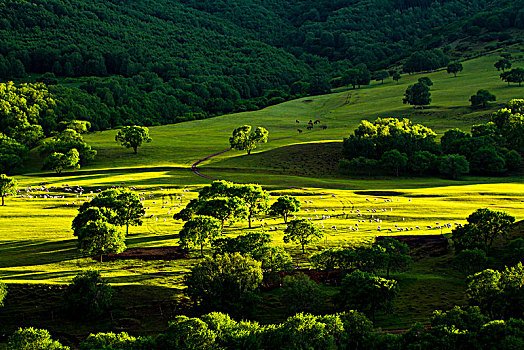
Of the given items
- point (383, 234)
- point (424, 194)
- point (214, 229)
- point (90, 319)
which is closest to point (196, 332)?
point (90, 319)

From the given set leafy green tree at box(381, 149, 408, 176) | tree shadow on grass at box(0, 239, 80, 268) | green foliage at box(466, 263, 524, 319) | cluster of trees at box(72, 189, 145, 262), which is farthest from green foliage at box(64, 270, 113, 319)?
leafy green tree at box(381, 149, 408, 176)

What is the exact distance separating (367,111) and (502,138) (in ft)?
229

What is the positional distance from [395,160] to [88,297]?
301 feet

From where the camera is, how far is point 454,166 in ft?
394

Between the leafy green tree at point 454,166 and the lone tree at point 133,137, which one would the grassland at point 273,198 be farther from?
the leafy green tree at point 454,166

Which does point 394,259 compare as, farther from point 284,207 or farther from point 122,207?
point 122,207

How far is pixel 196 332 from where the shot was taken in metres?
39.8

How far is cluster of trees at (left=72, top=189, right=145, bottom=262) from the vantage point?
61062 millimetres

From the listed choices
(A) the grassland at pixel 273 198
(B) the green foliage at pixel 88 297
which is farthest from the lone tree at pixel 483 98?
(B) the green foliage at pixel 88 297

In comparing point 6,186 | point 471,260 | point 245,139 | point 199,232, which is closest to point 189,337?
point 199,232

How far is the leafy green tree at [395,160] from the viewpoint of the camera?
405 ft

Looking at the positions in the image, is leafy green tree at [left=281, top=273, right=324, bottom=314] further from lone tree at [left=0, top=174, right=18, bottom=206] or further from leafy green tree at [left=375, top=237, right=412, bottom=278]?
lone tree at [left=0, top=174, right=18, bottom=206]

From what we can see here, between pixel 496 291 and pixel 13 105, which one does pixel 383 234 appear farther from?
pixel 13 105

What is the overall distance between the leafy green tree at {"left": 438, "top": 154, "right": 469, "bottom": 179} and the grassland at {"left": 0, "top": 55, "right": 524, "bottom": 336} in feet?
11.2
